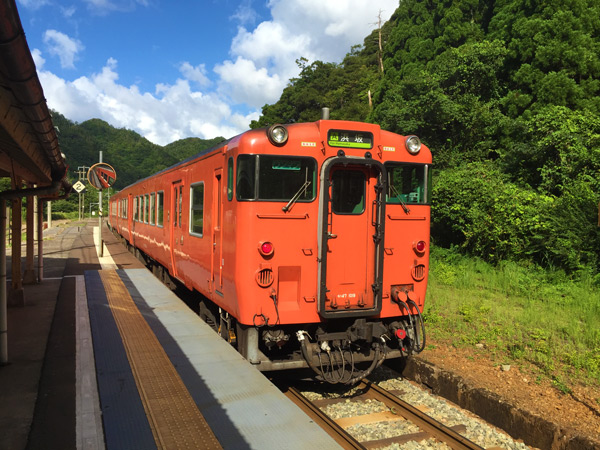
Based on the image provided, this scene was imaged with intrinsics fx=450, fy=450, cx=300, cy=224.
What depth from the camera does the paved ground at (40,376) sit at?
12.2 ft

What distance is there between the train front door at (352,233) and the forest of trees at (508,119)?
6.56 m

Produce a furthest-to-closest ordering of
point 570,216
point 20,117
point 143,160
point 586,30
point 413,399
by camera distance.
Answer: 1. point 143,160
2. point 586,30
3. point 570,216
4. point 413,399
5. point 20,117

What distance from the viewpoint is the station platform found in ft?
11.4

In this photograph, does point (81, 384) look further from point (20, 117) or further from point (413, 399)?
point (413, 399)

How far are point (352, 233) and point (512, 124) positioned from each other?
13.7 metres

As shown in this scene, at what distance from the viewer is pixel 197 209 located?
22.7 ft

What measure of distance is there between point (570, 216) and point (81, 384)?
1050cm

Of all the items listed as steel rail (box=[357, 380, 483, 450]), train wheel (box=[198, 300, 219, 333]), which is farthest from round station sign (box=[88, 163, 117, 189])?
steel rail (box=[357, 380, 483, 450])

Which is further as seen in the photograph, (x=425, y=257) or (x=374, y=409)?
(x=425, y=257)

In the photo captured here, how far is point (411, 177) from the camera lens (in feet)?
18.4

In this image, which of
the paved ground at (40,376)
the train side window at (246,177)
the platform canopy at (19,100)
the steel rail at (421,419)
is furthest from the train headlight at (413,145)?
the paved ground at (40,376)

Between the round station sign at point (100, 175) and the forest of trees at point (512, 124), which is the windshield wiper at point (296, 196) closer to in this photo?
the forest of trees at point (512, 124)

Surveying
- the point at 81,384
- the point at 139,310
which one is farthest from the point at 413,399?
the point at 139,310

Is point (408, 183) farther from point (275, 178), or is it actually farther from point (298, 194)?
point (275, 178)
